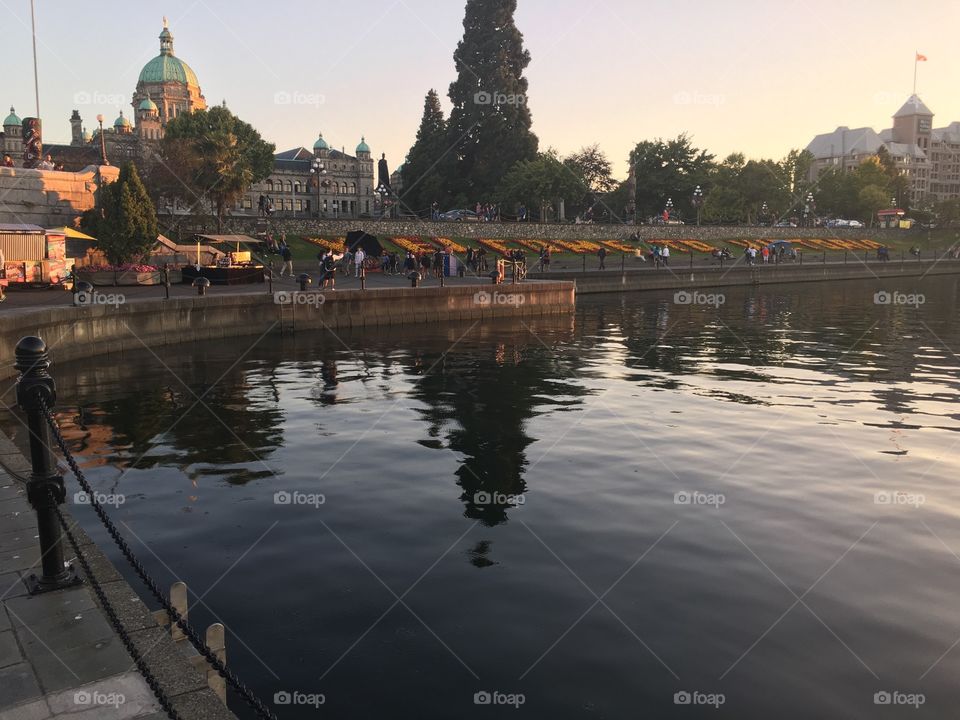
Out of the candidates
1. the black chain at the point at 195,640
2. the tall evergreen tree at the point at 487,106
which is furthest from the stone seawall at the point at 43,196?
the tall evergreen tree at the point at 487,106

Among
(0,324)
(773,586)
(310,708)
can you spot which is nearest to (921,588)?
(773,586)

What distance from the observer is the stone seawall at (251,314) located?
20.7 meters

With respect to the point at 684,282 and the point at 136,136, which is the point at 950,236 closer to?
the point at 684,282

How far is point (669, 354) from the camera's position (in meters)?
24.9

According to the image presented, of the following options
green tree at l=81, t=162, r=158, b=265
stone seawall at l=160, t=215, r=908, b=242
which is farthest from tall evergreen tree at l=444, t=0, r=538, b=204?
green tree at l=81, t=162, r=158, b=265

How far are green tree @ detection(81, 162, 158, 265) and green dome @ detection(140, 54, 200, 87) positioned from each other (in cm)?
10812

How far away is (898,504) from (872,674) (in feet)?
16.1

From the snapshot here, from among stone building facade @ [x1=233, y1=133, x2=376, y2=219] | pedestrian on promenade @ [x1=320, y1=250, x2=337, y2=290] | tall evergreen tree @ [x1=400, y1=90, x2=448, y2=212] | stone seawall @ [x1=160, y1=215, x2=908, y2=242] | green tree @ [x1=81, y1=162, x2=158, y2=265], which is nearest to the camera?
pedestrian on promenade @ [x1=320, y1=250, x2=337, y2=290]

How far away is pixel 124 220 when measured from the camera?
32.2 metres

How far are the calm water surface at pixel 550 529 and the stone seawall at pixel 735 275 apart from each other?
26.3 m

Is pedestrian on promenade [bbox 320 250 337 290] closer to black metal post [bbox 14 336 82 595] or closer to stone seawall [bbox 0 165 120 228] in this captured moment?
stone seawall [bbox 0 165 120 228]

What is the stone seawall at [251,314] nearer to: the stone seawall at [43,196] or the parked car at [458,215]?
the stone seawall at [43,196]

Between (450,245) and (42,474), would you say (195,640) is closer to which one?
(42,474)

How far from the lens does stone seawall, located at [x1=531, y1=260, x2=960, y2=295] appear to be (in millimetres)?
46812
